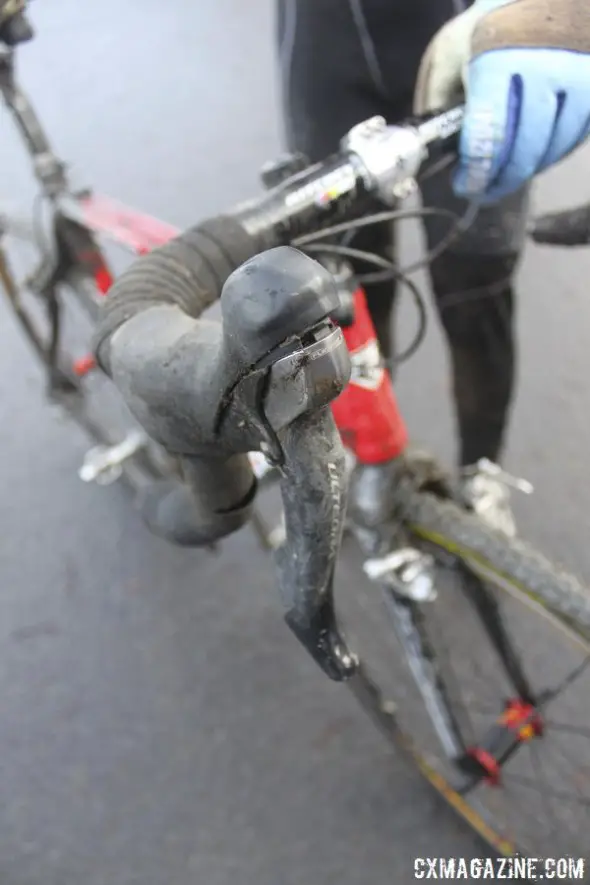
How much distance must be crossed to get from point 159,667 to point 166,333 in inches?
35.5

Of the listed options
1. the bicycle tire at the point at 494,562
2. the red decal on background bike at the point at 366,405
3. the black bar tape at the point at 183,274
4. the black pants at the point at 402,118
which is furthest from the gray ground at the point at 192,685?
the black bar tape at the point at 183,274

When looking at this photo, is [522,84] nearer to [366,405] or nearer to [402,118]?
[366,405]

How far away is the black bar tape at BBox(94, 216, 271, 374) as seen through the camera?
1.33 ft

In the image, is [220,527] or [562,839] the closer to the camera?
[220,527]

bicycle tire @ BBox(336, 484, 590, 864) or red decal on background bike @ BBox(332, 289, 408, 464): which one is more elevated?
red decal on background bike @ BBox(332, 289, 408, 464)

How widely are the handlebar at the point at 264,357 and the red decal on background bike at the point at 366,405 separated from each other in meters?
0.10

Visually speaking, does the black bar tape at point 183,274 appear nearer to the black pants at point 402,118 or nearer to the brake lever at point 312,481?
the brake lever at point 312,481

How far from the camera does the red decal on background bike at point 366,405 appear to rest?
58 cm

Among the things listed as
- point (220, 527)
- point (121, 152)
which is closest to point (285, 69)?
point (220, 527)

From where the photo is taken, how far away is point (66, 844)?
0.98 metres

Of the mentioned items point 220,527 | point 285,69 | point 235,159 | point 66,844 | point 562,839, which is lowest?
point 562,839

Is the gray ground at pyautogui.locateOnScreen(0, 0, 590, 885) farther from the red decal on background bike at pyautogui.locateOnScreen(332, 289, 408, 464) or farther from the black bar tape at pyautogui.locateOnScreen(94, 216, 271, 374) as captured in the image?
the black bar tape at pyautogui.locateOnScreen(94, 216, 271, 374)

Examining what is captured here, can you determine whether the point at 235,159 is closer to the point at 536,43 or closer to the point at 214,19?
the point at 214,19

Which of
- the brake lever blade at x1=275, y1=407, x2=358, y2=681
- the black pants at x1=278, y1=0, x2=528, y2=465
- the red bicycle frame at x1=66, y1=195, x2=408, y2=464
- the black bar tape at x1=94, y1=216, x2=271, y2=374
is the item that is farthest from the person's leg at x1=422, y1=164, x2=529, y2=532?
the brake lever blade at x1=275, y1=407, x2=358, y2=681
